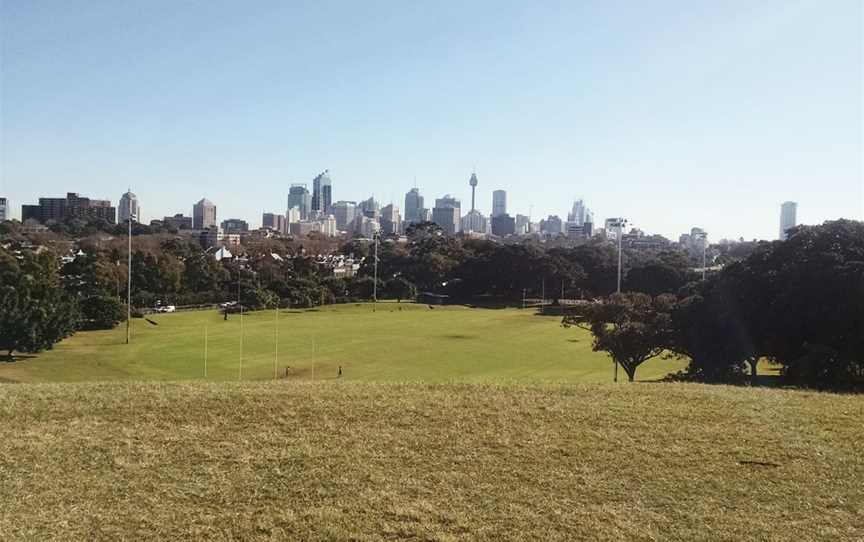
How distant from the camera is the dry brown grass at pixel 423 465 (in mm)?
7246

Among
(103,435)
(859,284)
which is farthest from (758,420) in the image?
(859,284)

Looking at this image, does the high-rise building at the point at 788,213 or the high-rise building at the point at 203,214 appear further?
the high-rise building at the point at 203,214

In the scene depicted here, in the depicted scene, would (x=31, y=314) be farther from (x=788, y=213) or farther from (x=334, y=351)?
(x=788, y=213)

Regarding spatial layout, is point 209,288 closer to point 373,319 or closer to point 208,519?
point 373,319

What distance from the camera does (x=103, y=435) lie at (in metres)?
10.1

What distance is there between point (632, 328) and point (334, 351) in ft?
49.2

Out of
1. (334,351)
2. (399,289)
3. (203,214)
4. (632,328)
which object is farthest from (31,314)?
(203,214)

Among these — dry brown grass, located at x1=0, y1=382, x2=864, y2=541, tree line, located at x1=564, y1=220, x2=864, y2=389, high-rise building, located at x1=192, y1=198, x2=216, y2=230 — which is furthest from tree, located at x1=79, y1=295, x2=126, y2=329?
high-rise building, located at x1=192, y1=198, x2=216, y2=230

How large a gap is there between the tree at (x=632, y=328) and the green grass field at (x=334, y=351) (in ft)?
4.03

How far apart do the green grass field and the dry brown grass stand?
8786 millimetres

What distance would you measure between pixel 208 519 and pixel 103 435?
11.6 ft

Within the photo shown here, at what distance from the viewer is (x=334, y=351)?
34719mm

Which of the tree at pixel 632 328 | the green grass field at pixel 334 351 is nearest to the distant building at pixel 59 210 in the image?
the green grass field at pixel 334 351

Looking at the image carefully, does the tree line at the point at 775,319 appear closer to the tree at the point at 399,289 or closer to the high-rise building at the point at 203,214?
the tree at the point at 399,289
